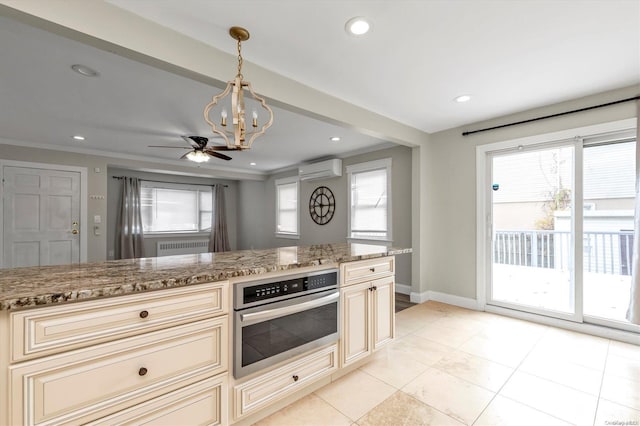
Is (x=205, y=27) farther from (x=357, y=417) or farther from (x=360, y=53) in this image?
(x=357, y=417)

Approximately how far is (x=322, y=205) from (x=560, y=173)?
3786mm

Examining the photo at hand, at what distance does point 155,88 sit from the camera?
8.77ft

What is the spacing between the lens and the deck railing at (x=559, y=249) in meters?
2.80

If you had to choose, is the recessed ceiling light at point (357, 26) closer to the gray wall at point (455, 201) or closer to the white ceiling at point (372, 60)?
the white ceiling at point (372, 60)

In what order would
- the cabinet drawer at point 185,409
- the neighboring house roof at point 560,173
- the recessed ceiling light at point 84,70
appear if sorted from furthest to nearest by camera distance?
the neighboring house roof at point 560,173 → the recessed ceiling light at point 84,70 → the cabinet drawer at point 185,409

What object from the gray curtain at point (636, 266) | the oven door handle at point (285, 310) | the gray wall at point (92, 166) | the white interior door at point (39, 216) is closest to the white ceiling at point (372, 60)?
the gray curtain at point (636, 266)

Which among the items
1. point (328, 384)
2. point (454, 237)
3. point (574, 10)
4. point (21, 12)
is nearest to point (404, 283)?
point (454, 237)

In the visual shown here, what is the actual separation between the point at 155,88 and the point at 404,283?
4.14 meters

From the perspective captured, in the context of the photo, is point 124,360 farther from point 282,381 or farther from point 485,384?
point 485,384

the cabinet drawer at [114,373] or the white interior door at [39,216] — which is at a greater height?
the white interior door at [39,216]

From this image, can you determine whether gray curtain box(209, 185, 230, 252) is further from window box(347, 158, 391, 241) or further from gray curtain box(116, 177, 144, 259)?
window box(347, 158, 391, 241)

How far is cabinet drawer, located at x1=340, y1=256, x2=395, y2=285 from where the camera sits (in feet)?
6.61

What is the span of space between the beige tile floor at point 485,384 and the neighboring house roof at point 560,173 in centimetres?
150

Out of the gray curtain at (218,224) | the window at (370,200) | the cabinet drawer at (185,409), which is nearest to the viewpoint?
the cabinet drawer at (185,409)
